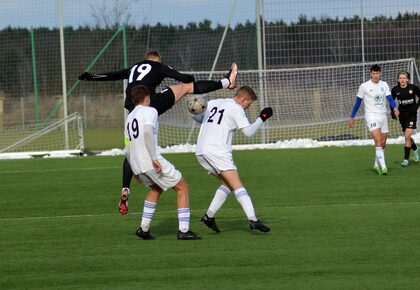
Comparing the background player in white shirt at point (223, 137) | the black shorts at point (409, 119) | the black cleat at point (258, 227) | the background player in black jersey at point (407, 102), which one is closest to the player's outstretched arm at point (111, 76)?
the background player in white shirt at point (223, 137)

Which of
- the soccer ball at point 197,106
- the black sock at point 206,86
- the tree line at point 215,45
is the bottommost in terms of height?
the soccer ball at point 197,106

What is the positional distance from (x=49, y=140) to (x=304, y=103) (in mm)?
8350

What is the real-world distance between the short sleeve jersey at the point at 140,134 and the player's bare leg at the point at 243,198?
3.48ft

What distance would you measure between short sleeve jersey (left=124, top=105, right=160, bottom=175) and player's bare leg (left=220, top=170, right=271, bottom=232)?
106 centimetres

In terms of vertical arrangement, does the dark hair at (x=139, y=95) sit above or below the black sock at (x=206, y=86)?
below

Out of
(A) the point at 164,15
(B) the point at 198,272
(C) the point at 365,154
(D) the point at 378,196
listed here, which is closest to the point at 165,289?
(B) the point at 198,272

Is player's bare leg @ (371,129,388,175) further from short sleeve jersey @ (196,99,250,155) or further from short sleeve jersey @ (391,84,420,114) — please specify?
short sleeve jersey @ (196,99,250,155)

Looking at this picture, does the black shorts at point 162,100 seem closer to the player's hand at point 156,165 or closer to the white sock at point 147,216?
the white sock at point 147,216

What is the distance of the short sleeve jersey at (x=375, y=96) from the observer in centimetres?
1767

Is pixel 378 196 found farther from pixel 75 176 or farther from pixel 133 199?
pixel 75 176

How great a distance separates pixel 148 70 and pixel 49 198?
13.5ft

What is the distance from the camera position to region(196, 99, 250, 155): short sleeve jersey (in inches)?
418

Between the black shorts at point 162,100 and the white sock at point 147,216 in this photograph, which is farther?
the black shorts at point 162,100

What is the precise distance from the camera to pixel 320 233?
406 inches
